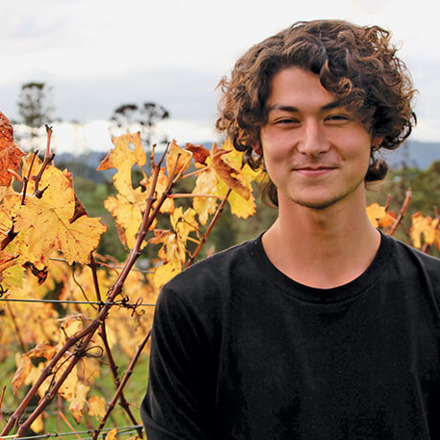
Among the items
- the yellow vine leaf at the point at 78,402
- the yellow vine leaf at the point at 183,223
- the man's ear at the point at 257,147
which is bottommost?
the yellow vine leaf at the point at 78,402

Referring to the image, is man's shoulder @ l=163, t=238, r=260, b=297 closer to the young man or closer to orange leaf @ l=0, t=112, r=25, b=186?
the young man

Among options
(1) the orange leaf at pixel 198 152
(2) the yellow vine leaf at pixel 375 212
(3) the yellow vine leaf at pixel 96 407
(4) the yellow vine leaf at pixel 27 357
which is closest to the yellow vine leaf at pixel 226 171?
(1) the orange leaf at pixel 198 152

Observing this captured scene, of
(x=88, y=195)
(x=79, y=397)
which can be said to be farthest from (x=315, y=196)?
(x=88, y=195)

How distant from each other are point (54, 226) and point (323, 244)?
0.60 meters

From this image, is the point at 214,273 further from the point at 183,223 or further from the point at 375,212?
the point at 375,212

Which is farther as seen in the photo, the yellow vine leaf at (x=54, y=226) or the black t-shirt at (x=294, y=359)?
the black t-shirt at (x=294, y=359)

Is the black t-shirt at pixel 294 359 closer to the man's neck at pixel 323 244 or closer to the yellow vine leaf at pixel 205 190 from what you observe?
the man's neck at pixel 323 244

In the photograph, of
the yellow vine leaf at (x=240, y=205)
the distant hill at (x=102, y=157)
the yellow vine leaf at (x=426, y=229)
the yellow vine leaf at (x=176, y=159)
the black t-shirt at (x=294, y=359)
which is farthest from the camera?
the yellow vine leaf at (x=426, y=229)

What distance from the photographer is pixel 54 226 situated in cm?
123

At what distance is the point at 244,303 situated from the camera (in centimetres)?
140

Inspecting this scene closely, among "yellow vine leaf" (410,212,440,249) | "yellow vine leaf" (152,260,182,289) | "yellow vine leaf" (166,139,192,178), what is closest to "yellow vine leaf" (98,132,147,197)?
"yellow vine leaf" (166,139,192,178)

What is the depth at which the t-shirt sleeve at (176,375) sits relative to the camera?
133cm

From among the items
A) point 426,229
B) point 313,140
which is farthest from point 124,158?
point 426,229

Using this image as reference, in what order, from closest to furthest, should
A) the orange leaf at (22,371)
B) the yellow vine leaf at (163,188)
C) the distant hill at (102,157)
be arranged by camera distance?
the orange leaf at (22,371) < the yellow vine leaf at (163,188) < the distant hill at (102,157)
